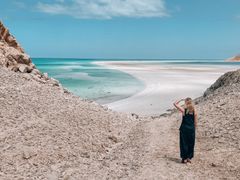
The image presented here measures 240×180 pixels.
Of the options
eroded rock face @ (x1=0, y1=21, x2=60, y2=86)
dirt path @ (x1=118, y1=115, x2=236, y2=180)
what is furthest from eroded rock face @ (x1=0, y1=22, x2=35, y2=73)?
dirt path @ (x1=118, y1=115, x2=236, y2=180)

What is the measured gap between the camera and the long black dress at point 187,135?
1139cm

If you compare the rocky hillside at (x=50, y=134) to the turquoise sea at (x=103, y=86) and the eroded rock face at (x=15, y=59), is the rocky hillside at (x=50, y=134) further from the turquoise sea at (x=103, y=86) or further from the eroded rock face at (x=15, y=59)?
the turquoise sea at (x=103, y=86)

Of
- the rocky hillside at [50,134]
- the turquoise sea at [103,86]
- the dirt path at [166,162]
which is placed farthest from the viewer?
the turquoise sea at [103,86]

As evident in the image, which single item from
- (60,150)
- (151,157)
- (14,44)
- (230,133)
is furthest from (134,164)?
(14,44)

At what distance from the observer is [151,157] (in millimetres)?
12062

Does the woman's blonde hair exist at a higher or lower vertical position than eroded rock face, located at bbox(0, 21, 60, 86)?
lower

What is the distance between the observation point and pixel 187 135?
37.6 ft

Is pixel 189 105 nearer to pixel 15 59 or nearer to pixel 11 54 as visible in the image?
pixel 11 54

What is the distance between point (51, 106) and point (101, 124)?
1.89 metres

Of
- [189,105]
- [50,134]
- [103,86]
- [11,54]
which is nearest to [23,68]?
[11,54]

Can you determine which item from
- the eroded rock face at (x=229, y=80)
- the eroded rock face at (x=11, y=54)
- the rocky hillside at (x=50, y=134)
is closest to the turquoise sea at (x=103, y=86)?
the eroded rock face at (x=229, y=80)

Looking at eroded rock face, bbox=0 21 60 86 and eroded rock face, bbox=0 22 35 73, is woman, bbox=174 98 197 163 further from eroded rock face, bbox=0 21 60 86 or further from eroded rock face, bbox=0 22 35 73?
eroded rock face, bbox=0 22 35 73

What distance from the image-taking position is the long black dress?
11391mm

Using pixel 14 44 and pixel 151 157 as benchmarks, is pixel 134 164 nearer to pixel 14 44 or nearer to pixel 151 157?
pixel 151 157
